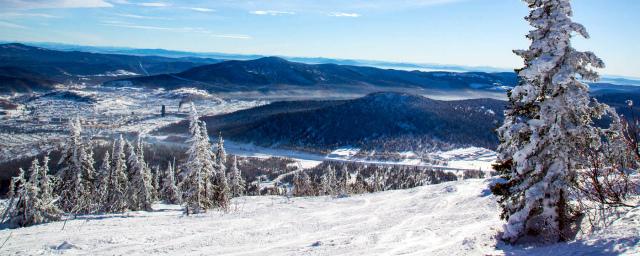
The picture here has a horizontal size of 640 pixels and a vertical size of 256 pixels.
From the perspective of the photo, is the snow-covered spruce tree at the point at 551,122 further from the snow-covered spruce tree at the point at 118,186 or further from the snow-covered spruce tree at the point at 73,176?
the snow-covered spruce tree at the point at 118,186

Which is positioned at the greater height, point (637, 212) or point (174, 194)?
point (637, 212)

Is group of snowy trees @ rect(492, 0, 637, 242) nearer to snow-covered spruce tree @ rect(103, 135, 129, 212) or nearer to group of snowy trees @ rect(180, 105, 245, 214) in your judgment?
group of snowy trees @ rect(180, 105, 245, 214)

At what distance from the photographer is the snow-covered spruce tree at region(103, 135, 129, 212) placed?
4991 cm

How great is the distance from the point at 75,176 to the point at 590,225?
143 ft

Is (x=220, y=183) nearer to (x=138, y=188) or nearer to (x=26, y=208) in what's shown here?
(x=138, y=188)

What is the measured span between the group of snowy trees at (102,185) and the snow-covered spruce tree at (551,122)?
27484 millimetres

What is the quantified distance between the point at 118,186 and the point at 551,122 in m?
45.1

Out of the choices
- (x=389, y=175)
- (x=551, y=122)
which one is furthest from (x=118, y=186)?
(x=389, y=175)

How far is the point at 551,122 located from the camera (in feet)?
56.5

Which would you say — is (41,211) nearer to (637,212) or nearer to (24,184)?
(24,184)

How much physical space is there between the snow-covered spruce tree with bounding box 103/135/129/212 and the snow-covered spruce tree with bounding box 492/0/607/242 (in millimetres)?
42182

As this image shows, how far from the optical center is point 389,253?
762 inches

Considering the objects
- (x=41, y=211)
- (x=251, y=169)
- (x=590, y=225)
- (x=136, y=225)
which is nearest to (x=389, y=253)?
(x=590, y=225)

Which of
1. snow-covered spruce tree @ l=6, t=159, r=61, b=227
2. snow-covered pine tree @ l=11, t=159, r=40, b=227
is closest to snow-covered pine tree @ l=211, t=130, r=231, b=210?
snow-covered spruce tree @ l=6, t=159, r=61, b=227
